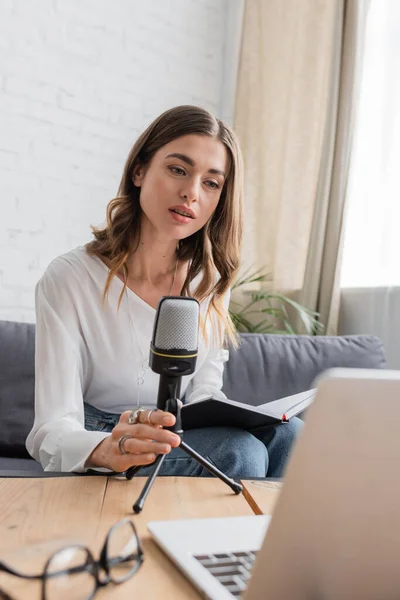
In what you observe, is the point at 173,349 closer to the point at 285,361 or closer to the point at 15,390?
the point at 15,390

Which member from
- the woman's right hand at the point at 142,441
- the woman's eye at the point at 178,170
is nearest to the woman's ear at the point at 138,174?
the woman's eye at the point at 178,170

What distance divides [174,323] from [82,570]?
1.52 feet

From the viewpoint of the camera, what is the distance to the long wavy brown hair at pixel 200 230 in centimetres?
163

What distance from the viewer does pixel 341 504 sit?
1.57ft

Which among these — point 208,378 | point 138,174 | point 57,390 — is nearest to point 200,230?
point 138,174

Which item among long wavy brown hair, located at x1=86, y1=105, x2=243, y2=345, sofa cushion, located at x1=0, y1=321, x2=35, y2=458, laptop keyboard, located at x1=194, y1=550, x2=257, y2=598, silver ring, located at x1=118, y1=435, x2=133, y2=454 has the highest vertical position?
long wavy brown hair, located at x1=86, y1=105, x2=243, y2=345

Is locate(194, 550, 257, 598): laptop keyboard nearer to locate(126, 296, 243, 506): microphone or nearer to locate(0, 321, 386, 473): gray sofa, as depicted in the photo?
locate(126, 296, 243, 506): microphone

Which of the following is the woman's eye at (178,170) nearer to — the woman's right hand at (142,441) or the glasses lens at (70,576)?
the woman's right hand at (142,441)

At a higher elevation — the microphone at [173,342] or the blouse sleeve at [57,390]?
the microphone at [173,342]

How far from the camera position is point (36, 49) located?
9.18ft

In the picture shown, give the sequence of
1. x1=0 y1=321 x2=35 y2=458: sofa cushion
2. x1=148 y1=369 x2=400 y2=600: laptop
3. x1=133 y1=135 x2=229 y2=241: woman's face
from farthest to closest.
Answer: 1. x1=0 y1=321 x2=35 y2=458: sofa cushion
2. x1=133 y1=135 x2=229 y2=241: woman's face
3. x1=148 y1=369 x2=400 y2=600: laptop

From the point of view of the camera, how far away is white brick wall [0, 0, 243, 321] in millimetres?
2729

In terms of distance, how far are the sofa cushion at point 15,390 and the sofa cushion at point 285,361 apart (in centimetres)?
65

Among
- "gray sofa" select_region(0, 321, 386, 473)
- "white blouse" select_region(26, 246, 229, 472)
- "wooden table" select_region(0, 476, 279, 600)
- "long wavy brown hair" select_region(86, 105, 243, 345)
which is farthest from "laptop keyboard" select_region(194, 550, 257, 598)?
"gray sofa" select_region(0, 321, 386, 473)
